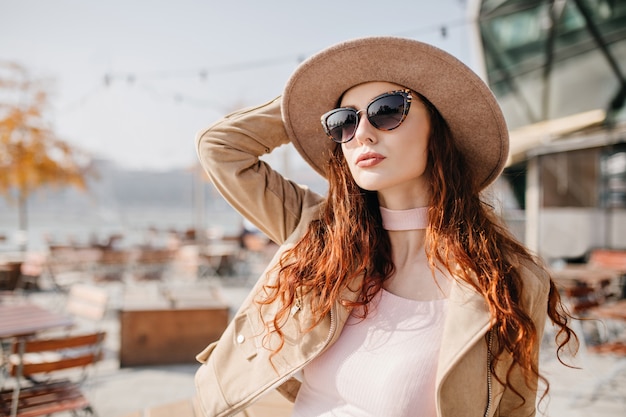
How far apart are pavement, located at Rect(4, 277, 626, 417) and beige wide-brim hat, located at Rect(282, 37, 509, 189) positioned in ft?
8.54

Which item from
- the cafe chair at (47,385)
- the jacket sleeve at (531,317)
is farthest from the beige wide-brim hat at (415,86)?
the cafe chair at (47,385)

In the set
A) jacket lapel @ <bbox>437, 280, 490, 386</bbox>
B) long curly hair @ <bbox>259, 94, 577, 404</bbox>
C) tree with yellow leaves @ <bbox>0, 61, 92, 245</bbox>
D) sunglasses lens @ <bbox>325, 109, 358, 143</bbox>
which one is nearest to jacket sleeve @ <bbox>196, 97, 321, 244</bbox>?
long curly hair @ <bbox>259, 94, 577, 404</bbox>

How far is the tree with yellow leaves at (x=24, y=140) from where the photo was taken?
46.5ft

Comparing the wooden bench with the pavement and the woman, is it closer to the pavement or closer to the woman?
the pavement

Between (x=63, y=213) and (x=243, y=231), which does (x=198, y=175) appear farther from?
(x=63, y=213)

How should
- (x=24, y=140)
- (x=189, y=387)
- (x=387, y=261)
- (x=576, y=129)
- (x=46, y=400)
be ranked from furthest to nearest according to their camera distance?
(x=24, y=140), (x=576, y=129), (x=189, y=387), (x=46, y=400), (x=387, y=261)

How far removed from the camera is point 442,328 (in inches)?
55.9

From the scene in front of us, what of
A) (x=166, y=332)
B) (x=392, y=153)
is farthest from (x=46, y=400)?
(x=392, y=153)

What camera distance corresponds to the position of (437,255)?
153 centimetres

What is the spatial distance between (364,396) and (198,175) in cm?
1887

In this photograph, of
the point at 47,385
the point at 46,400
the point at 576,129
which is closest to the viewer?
the point at 46,400

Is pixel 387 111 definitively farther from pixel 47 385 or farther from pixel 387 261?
pixel 47 385

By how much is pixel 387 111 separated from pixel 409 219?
0.36 meters

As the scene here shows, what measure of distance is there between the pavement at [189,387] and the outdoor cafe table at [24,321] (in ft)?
2.58
